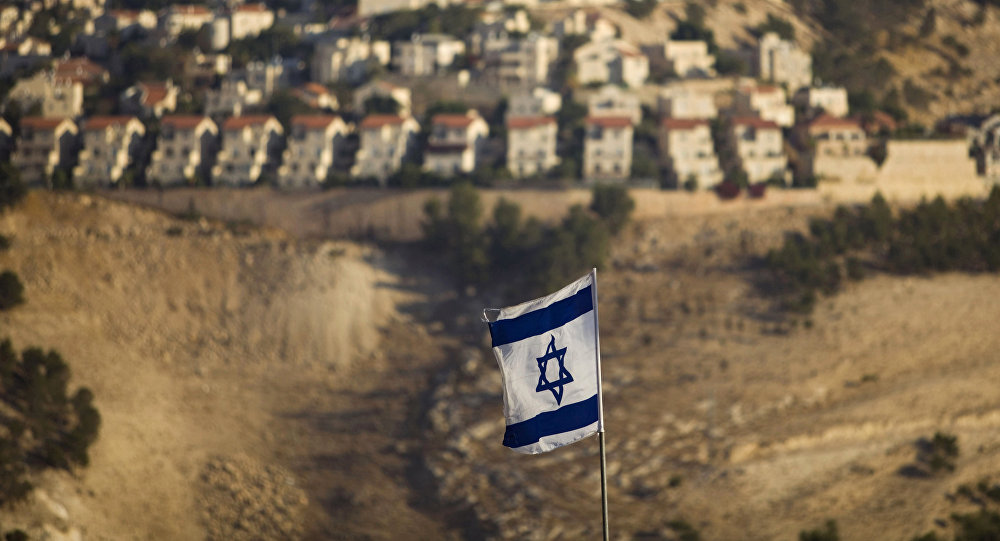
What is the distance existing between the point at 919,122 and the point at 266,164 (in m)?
34.9

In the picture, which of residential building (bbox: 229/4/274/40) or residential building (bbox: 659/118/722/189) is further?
residential building (bbox: 229/4/274/40)

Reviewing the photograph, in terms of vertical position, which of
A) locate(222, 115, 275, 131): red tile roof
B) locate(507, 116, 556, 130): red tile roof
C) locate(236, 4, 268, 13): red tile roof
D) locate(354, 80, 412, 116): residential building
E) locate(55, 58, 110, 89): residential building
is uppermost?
locate(236, 4, 268, 13): red tile roof

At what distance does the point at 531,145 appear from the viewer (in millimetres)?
72688

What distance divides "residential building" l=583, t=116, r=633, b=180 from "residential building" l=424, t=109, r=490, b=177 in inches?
201

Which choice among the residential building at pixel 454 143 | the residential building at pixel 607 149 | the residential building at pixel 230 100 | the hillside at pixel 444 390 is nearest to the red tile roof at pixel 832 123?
the hillside at pixel 444 390

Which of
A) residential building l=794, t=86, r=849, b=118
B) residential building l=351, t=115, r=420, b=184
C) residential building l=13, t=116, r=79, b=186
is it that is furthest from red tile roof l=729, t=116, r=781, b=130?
residential building l=13, t=116, r=79, b=186

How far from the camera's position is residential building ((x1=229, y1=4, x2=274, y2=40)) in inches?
3713

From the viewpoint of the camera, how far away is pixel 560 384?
2264 centimetres

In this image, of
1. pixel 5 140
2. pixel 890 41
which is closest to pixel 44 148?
pixel 5 140

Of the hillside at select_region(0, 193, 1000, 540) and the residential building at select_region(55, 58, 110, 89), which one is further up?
the residential building at select_region(55, 58, 110, 89)

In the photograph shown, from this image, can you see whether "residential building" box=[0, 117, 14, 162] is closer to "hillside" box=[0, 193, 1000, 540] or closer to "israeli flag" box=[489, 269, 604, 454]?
"hillside" box=[0, 193, 1000, 540]

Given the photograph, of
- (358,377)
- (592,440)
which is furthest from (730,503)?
(358,377)

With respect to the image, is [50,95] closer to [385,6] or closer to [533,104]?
[385,6]

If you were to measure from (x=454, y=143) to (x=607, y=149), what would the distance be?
22.3 feet
